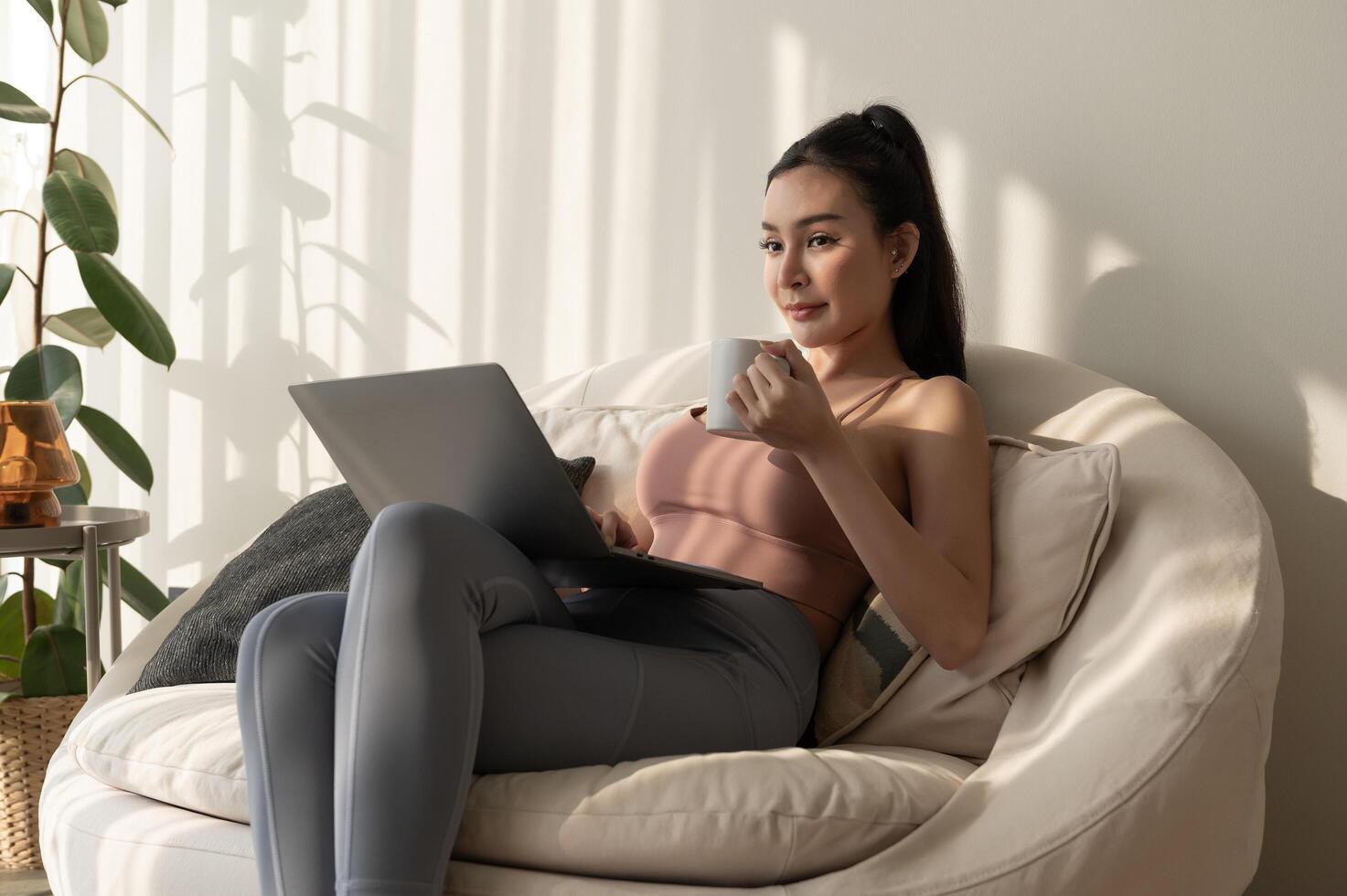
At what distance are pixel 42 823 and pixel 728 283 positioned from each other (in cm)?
132

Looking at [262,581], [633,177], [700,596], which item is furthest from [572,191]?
[700,596]

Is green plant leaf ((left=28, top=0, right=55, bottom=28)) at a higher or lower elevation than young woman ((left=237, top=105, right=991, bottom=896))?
higher

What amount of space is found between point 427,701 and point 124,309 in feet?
5.43

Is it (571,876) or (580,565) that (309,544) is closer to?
(580,565)

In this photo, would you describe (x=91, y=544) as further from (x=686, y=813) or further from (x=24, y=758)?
(x=686, y=813)

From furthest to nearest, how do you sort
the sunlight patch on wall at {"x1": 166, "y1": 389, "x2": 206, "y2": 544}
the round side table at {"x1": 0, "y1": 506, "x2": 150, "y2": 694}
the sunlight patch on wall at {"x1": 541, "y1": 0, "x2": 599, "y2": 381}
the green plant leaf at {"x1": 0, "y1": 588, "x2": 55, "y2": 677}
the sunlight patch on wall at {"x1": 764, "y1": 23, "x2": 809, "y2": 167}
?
the sunlight patch on wall at {"x1": 166, "y1": 389, "x2": 206, "y2": 544} < the green plant leaf at {"x1": 0, "y1": 588, "x2": 55, "y2": 677} < the sunlight patch on wall at {"x1": 541, "y1": 0, "x2": 599, "y2": 381} < the sunlight patch on wall at {"x1": 764, "y1": 23, "x2": 809, "y2": 167} < the round side table at {"x1": 0, "y1": 506, "x2": 150, "y2": 694}

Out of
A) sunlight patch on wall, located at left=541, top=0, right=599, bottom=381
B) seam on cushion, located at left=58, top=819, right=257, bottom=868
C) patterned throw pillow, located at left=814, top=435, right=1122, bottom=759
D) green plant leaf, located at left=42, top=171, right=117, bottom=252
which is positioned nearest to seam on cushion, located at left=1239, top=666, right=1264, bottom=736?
patterned throw pillow, located at left=814, top=435, right=1122, bottom=759

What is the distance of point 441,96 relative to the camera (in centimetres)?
246

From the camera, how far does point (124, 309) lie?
92.7 inches

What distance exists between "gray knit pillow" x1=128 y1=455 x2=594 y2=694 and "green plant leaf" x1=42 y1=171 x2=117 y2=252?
819mm

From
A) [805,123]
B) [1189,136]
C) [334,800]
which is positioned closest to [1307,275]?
[1189,136]

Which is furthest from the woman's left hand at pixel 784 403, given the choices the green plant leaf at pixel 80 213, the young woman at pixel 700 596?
the green plant leaf at pixel 80 213

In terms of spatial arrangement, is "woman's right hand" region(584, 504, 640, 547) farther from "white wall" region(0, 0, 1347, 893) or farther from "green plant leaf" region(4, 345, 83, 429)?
"green plant leaf" region(4, 345, 83, 429)

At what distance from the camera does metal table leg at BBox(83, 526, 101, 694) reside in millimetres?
1932
